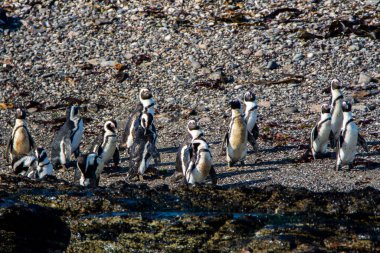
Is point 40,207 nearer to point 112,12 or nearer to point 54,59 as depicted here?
point 54,59

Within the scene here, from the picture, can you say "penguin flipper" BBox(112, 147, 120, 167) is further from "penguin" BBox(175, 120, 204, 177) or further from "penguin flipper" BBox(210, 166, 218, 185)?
"penguin flipper" BBox(210, 166, 218, 185)

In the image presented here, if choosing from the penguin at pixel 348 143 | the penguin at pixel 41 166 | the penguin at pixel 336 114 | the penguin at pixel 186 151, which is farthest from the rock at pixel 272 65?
the penguin at pixel 41 166

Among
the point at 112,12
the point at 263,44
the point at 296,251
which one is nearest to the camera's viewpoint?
the point at 296,251

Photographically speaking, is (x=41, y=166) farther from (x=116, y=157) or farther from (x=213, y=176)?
(x=213, y=176)

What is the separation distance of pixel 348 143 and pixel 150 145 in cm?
247

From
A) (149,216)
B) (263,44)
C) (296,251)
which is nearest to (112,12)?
(263,44)

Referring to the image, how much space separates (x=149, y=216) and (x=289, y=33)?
8.79 m

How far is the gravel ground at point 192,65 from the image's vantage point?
46.4ft

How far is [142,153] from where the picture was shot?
40.1ft

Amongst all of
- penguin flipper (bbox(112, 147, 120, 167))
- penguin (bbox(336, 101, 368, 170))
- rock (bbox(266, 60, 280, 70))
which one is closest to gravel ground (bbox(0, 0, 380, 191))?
rock (bbox(266, 60, 280, 70))

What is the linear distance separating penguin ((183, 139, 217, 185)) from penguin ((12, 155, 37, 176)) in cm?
219

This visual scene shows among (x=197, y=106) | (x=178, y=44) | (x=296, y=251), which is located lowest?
(x=296, y=251)

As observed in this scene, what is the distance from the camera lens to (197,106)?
15164mm

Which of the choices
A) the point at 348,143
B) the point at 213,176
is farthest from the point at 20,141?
the point at 348,143
